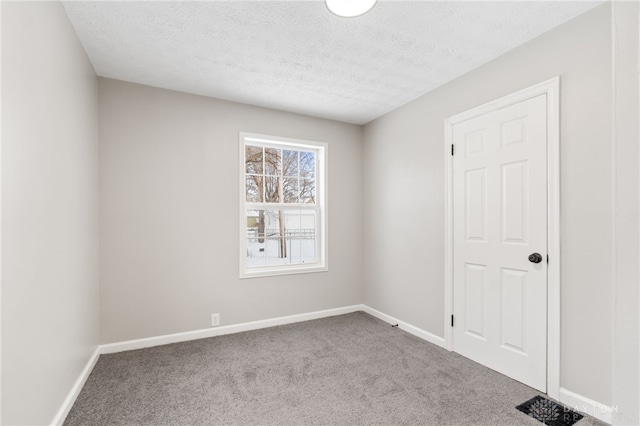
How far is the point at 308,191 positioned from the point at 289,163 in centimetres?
44

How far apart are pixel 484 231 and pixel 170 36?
2.89m

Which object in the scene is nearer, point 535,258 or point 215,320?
point 535,258

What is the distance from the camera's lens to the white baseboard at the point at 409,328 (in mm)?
3052

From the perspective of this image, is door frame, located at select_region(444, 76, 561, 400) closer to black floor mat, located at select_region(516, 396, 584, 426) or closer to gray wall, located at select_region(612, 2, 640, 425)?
black floor mat, located at select_region(516, 396, 584, 426)

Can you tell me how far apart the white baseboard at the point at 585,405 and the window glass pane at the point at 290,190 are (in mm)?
3023

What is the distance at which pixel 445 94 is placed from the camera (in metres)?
2.99

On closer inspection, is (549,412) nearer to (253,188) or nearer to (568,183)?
(568,183)

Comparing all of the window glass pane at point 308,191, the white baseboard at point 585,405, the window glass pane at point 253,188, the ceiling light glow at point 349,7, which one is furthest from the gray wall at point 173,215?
the white baseboard at point 585,405

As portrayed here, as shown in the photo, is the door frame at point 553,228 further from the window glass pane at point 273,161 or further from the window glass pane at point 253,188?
the window glass pane at point 253,188

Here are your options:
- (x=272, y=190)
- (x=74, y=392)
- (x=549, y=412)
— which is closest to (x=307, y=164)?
(x=272, y=190)

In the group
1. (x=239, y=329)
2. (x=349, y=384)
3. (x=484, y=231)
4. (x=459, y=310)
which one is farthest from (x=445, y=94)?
(x=239, y=329)

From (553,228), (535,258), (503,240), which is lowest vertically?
(535,258)

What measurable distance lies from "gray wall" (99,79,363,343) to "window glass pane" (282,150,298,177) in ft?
0.80

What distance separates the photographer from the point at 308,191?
404 centimetres
